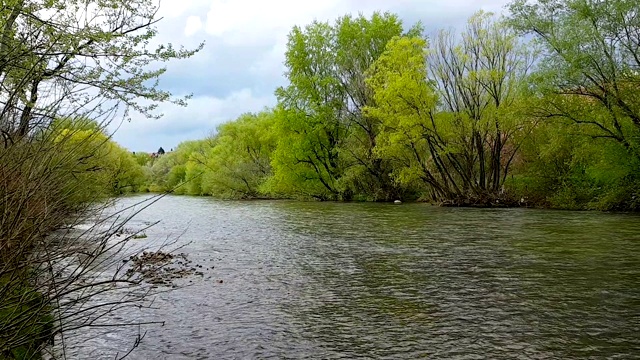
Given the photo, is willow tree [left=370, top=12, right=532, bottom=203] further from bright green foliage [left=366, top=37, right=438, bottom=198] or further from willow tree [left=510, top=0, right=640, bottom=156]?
willow tree [left=510, top=0, right=640, bottom=156]

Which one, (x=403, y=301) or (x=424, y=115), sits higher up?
(x=424, y=115)

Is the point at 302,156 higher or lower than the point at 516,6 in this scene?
lower

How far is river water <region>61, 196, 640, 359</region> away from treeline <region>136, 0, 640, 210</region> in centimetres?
1196

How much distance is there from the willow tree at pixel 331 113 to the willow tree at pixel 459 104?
30.0 ft

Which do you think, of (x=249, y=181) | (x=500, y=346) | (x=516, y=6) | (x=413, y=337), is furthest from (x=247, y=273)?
(x=249, y=181)

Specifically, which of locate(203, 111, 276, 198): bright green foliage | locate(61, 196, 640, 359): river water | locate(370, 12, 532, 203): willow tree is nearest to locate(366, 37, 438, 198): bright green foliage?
locate(370, 12, 532, 203): willow tree

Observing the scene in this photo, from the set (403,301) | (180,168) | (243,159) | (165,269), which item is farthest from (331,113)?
(180,168)

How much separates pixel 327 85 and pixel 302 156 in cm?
796

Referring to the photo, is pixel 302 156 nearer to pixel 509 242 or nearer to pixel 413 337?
pixel 509 242

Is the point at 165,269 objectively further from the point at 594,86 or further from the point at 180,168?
the point at 180,168

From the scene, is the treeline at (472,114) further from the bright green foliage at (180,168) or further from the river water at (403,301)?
the bright green foliage at (180,168)

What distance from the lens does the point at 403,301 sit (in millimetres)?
10719

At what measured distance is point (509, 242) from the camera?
742 inches

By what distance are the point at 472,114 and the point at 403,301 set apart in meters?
30.6
